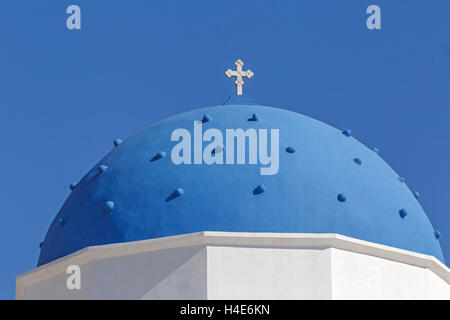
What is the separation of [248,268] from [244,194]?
110cm

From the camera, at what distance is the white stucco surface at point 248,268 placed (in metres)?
22.7

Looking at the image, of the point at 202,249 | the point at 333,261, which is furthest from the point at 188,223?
the point at 333,261

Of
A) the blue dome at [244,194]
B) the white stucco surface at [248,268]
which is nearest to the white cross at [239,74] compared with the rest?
the blue dome at [244,194]

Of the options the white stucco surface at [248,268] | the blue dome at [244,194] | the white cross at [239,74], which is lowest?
the white stucco surface at [248,268]

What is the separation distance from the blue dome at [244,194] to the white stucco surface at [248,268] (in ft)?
0.96

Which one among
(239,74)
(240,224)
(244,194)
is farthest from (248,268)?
(239,74)

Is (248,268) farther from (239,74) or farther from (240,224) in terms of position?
(239,74)

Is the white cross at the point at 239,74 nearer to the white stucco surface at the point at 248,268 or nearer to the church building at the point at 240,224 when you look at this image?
the church building at the point at 240,224

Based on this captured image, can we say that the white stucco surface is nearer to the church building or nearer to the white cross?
the church building

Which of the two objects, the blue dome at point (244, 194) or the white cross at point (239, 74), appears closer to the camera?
the blue dome at point (244, 194)

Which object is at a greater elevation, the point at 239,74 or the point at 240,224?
the point at 239,74

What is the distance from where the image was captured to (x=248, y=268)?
74.5 ft

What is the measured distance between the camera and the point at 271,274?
22703 mm
